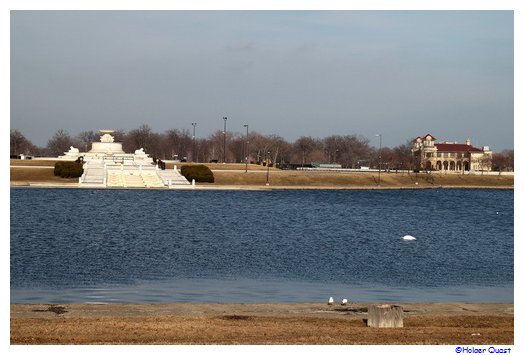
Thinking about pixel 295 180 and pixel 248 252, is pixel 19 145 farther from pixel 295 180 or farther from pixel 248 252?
pixel 248 252

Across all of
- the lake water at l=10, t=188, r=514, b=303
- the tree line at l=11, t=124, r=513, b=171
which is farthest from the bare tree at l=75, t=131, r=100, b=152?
the lake water at l=10, t=188, r=514, b=303

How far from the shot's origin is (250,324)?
17.1 meters

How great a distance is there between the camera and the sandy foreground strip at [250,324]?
1515 cm

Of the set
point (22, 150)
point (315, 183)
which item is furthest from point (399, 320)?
point (22, 150)

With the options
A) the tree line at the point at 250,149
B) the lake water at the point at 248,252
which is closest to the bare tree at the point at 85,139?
the tree line at the point at 250,149

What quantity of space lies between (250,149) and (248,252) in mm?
146682

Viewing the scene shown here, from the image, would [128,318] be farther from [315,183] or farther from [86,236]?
[315,183]

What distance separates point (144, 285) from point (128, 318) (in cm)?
938

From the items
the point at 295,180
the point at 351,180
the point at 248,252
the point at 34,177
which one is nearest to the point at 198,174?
the point at 295,180

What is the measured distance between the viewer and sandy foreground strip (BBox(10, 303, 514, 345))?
49.7 ft

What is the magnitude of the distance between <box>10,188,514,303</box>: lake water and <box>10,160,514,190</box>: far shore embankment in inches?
772

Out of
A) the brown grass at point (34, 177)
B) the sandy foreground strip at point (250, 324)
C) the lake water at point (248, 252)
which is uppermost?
the brown grass at point (34, 177)

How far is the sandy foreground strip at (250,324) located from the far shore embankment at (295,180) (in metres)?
68.2

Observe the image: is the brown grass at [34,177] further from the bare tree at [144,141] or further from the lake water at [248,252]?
the bare tree at [144,141]
